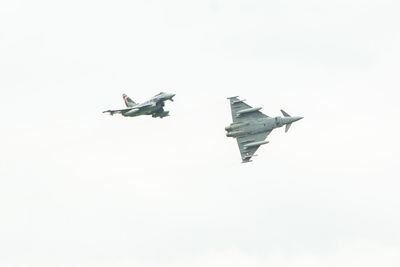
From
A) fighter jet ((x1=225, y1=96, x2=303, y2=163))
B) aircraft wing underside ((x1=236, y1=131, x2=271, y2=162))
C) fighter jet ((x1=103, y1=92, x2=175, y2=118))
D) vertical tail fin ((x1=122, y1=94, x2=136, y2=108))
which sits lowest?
aircraft wing underside ((x1=236, y1=131, x2=271, y2=162))

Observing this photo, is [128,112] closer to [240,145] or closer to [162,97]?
[162,97]

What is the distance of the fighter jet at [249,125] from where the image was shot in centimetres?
16800

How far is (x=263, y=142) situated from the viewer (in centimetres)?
16762

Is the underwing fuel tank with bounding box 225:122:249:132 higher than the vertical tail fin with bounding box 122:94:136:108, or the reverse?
the vertical tail fin with bounding box 122:94:136:108

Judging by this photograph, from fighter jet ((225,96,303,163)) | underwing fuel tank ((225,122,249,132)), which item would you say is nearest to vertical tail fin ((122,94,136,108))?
fighter jet ((225,96,303,163))

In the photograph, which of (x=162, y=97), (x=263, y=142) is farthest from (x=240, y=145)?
(x=162, y=97)

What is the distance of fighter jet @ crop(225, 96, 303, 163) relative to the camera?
168000mm

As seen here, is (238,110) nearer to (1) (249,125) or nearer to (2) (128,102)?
(1) (249,125)

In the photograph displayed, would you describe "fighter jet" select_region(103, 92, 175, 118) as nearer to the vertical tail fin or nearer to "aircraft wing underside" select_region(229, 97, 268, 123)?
the vertical tail fin

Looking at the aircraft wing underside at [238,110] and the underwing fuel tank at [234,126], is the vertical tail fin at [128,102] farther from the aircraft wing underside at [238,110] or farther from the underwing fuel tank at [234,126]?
the underwing fuel tank at [234,126]

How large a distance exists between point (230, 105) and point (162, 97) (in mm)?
15668

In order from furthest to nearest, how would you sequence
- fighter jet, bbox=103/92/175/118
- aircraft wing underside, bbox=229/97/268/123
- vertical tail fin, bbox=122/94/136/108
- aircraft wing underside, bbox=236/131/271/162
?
vertical tail fin, bbox=122/94/136/108
fighter jet, bbox=103/92/175/118
aircraft wing underside, bbox=229/97/268/123
aircraft wing underside, bbox=236/131/271/162

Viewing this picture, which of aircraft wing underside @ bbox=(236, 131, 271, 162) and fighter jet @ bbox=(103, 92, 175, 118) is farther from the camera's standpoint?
fighter jet @ bbox=(103, 92, 175, 118)

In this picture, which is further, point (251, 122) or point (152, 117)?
point (152, 117)
